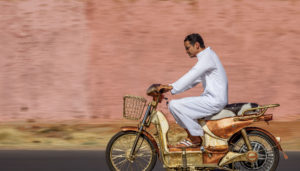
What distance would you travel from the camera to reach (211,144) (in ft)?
21.4

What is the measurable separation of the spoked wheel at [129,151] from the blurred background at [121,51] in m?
6.09

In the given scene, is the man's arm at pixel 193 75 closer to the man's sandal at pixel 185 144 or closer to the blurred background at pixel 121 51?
the man's sandal at pixel 185 144

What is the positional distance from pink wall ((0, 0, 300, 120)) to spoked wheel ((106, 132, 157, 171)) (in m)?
6.24

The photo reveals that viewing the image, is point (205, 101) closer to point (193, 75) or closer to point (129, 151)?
point (193, 75)

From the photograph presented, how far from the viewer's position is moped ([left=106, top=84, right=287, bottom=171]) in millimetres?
6504

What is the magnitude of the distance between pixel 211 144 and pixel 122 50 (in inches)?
277

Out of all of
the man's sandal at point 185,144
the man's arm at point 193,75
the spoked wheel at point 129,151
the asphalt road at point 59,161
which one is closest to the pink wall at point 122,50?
the asphalt road at point 59,161

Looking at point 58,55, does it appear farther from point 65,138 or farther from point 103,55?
point 65,138

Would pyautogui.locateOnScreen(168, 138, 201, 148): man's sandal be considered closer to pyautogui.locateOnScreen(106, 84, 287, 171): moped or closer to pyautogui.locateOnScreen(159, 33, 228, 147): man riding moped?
pyautogui.locateOnScreen(106, 84, 287, 171): moped

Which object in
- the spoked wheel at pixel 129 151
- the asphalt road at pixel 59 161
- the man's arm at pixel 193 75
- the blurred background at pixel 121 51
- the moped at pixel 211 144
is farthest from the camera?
the blurred background at pixel 121 51

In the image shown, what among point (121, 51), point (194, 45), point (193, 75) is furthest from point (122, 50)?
point (193, 75)

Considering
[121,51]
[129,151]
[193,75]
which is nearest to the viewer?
[193,75]

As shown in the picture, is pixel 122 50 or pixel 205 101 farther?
pixel 122 50

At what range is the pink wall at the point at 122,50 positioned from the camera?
42.4 ft
